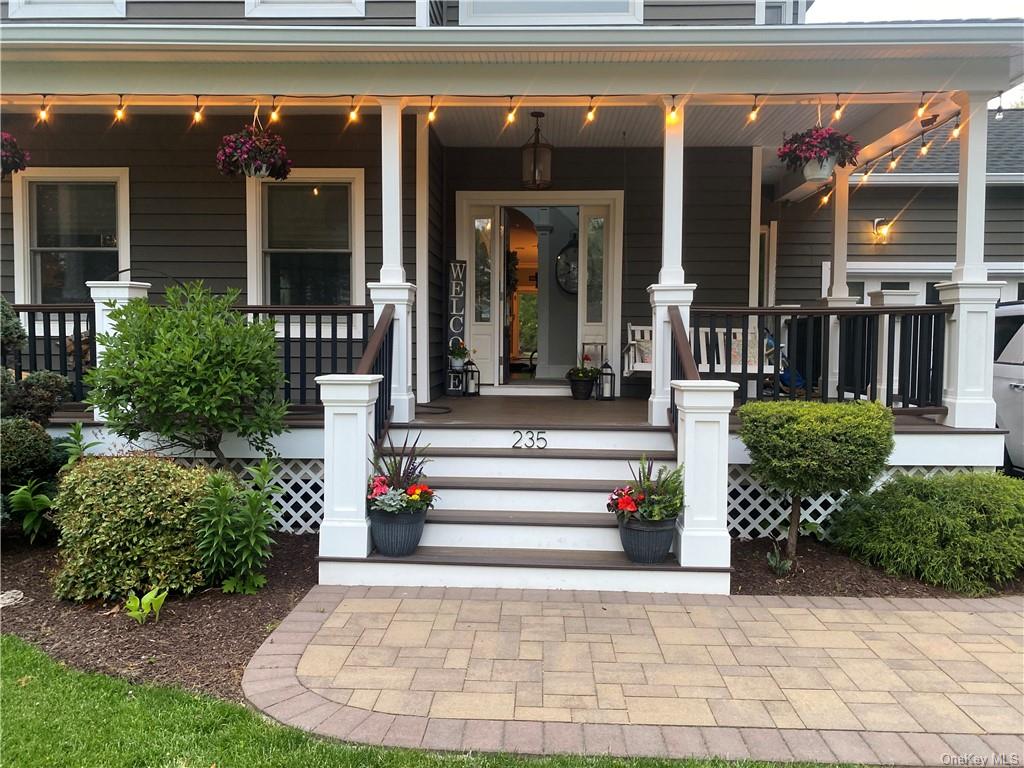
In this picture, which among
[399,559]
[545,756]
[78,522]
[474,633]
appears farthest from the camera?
[399,559]

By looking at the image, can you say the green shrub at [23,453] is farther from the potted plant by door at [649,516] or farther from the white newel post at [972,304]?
the white newel post at [972,304]

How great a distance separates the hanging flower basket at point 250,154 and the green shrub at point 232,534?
269 centimetres

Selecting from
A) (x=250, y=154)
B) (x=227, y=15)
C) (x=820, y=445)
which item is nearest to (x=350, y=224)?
(x=250, y=154)

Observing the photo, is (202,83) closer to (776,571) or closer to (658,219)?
(658,219)

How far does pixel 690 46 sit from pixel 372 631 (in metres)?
4.19

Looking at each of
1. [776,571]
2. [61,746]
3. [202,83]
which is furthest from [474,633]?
[202,83]

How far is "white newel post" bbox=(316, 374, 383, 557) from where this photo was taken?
12.7 ft

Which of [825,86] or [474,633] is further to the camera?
[825,86]

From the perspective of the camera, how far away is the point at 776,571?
4.09 meters

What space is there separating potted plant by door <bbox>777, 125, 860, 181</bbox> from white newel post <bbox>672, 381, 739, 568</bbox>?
8.04 feet

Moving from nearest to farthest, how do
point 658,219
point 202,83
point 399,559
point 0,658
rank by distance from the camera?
point 0,658, point 399,559, point 202,83, point 658,219

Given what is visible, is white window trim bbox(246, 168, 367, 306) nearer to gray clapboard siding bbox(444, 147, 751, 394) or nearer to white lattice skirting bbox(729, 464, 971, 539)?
gray clapboard siding bbox(444, 147, 751, 394)

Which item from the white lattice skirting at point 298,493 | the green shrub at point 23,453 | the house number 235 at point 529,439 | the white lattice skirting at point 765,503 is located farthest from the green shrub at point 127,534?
the white lattice skirting at point 765,503

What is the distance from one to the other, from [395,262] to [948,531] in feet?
13.1
